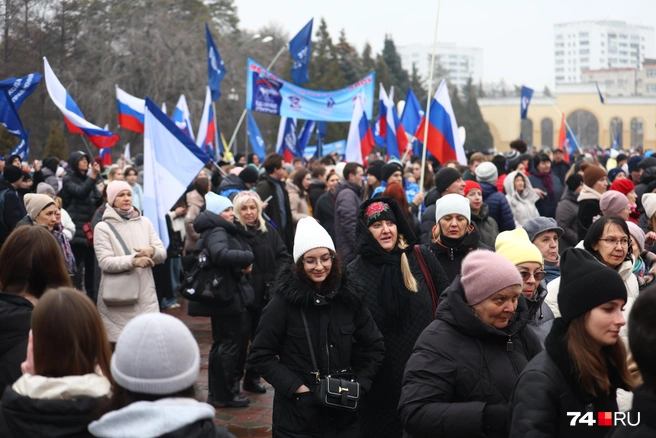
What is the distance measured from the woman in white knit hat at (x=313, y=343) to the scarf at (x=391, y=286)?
271 millimetres

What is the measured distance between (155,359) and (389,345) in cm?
268

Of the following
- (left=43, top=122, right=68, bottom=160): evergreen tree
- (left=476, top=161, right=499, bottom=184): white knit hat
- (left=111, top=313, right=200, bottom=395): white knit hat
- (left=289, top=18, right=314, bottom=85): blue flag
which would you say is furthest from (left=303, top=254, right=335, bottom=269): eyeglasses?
(left=43, top=122, right=68, bottom=160): evergreen tree

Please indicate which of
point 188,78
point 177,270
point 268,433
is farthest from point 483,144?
point 268,433

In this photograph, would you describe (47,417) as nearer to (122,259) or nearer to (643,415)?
(643,415)

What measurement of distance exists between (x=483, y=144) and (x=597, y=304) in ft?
293

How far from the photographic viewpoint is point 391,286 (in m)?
5.12

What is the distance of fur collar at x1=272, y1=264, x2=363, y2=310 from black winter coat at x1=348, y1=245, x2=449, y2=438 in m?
0.23

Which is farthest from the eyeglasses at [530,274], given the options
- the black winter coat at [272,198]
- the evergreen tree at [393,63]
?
the evergreen tree at [393,63]

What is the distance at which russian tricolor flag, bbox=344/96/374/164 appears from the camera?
15.9 metres

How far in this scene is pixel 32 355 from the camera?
304cm

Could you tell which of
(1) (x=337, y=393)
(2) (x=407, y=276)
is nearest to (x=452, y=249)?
(2) (x=407, y=276)

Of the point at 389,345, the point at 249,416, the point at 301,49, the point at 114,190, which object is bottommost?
the point at 249,416

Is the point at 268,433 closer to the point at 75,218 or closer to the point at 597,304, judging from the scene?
the point at 597,304

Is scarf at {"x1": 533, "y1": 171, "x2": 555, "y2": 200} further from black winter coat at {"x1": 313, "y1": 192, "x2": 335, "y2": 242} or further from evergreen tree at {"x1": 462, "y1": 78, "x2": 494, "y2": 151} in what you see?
evergreen tree at {"x1": 462, "y1": 78, "x2": 494, "y2": 151}
